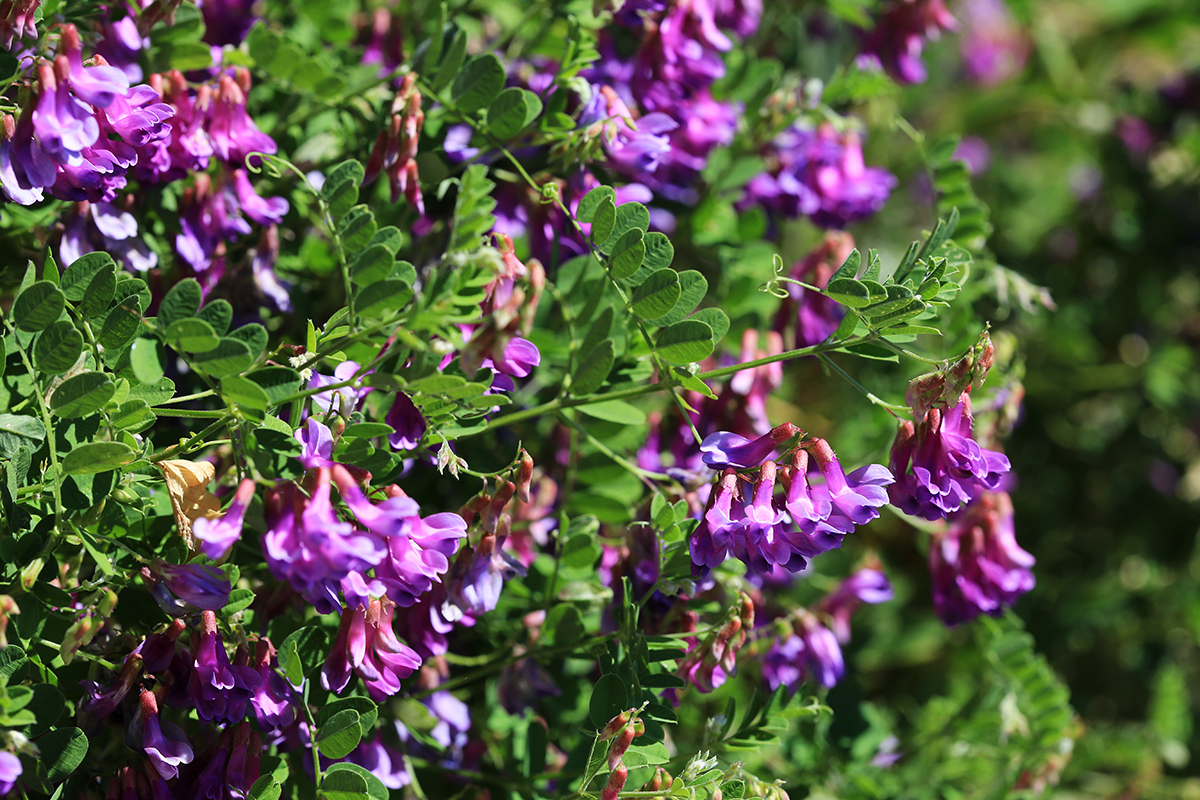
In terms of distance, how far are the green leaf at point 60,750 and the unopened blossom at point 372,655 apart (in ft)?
0.82

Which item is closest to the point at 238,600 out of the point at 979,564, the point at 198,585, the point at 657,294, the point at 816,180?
the point at 198,585

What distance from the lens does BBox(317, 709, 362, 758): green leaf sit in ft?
3.52

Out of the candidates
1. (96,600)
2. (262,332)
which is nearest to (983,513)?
(262,332)

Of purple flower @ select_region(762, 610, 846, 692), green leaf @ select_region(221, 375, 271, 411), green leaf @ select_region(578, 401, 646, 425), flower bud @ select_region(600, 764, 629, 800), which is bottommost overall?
purple flower @ select_region(762, 610, 846, 692)

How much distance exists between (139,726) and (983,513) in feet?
3.99

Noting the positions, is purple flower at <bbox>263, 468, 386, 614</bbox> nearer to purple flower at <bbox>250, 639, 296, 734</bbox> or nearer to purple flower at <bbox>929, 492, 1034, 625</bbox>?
purple flower at <bbox>250, 639, 296, 734</bbox>

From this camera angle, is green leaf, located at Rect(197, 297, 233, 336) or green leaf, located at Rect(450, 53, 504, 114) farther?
green leaf, located at Rect(450, 53, 504, 114)

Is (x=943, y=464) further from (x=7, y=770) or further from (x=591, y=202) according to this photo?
(x=7, y=770)

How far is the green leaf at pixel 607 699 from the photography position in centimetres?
117

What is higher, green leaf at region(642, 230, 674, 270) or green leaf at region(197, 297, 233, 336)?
green leaf at region(642, 230, 674, 270)

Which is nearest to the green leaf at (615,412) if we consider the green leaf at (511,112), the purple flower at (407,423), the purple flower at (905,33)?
the purple flower at (407,423)

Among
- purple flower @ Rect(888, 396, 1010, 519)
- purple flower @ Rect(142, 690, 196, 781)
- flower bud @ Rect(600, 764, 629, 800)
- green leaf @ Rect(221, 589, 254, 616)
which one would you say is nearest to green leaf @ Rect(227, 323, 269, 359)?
green leaf @ Rect(221, 589, 254, 616)

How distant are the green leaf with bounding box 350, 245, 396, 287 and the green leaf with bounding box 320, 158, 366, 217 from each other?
13 cm

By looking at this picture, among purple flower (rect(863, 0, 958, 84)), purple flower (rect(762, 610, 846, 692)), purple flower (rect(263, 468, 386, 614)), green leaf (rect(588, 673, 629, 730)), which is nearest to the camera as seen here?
purple flower (rect(263, 468, 386, 614))
